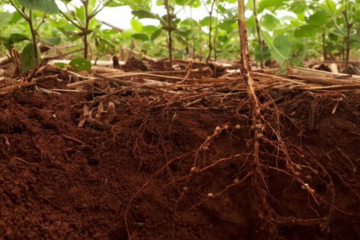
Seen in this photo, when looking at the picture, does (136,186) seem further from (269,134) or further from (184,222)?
(269,134)

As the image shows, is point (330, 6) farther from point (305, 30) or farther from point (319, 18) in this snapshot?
point (305, 30)

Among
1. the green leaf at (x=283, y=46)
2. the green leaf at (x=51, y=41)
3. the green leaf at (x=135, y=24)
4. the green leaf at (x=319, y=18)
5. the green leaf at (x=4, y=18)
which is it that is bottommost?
the green leaf at (x=283, y=46)

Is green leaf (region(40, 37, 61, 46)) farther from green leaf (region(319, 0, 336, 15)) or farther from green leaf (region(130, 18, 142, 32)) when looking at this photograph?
green leaf (region(130, 18, 142, 32))

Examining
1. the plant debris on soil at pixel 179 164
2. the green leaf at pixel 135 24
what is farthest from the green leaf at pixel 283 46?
the green leaf at pixel 135 24

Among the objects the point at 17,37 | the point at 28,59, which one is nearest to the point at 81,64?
the point at 28,59

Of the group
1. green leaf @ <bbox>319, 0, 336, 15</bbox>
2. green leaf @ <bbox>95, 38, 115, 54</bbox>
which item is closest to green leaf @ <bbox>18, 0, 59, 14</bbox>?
green leaf @ <bbox>95, 38, 115, 54</bbox>

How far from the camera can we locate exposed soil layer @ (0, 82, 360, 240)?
3.61 feet

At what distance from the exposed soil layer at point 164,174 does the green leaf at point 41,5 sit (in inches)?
14.8

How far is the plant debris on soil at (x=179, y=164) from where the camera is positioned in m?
1.11

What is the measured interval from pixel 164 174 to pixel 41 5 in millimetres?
841

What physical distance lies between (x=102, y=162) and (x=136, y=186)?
13 centimetres

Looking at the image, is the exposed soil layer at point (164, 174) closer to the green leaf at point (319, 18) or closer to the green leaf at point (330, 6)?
the green leaf at point (330, 6)

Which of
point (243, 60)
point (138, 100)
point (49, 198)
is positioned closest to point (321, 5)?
point (243, 60)

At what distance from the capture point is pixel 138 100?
4.67 ft
